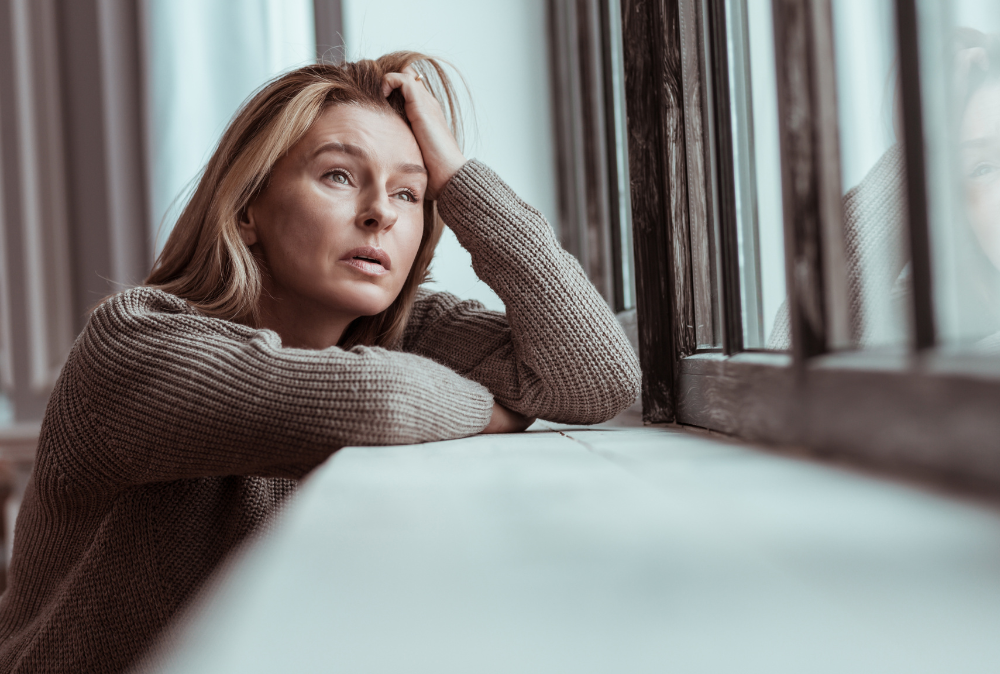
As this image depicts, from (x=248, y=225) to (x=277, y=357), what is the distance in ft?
1.11

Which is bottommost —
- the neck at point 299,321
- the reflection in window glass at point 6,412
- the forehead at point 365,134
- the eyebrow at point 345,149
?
the reflection in window glass at point 6,412

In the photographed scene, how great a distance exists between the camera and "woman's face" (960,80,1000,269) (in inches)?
13.4

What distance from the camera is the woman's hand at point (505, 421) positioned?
0.86 m

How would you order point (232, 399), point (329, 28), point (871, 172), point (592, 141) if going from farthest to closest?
1. point (329, 28)
2. point (592, 141)
3. point (232, 399)
4. point (871, 172)

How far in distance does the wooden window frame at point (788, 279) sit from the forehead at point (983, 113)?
2 cm

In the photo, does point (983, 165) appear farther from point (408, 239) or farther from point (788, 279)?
point (408, 239)

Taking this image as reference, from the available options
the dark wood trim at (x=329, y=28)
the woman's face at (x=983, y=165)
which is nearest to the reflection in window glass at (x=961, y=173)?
the woman's face at (x=983, y=165)

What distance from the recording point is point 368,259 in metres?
0.92

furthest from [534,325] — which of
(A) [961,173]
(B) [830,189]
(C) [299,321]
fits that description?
(A) [961,173]

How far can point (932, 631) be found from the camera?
212 mm

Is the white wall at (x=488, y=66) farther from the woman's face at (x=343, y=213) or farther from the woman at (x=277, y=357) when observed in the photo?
the woman's face at (x=343, y=213)

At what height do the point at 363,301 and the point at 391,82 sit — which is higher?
the point at 391,82

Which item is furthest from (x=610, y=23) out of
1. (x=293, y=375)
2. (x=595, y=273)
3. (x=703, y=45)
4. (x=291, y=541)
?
(x=291, y=541)

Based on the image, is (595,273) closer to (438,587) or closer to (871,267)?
(871,267)
